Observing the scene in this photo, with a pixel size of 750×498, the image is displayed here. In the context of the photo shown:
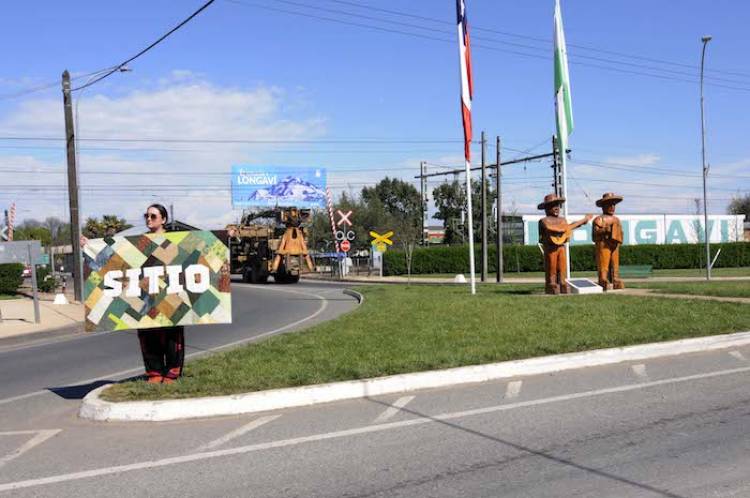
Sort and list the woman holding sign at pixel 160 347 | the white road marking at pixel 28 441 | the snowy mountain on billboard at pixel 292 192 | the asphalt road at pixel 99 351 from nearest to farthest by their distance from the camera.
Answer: the white road marking at pixel 28 441, the woman holding sign at pixel 160 347, the asphalt road at pixel 99 351, the snowy mountain on billboard at pixel 292 192

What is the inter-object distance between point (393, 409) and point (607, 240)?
505 inches

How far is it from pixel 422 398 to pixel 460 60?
41.1ft

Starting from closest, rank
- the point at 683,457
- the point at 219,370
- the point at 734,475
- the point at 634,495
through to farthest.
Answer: the point at 634,495 → the point at 734,475 → the point at 683,457 → the point at 219,370

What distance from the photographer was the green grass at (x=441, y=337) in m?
8.19

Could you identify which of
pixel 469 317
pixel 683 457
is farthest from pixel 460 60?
pixel 683 457

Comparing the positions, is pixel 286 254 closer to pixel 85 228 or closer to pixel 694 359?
pixel 694 359

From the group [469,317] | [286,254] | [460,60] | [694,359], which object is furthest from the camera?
[286,254]

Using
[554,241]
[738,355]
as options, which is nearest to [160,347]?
[738,355]

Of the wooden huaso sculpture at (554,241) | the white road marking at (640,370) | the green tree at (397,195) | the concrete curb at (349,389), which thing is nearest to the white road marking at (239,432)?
the concrete curb at (349,389)

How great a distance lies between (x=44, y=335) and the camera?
16297 mm

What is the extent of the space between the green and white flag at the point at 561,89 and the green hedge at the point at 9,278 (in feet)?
82.0

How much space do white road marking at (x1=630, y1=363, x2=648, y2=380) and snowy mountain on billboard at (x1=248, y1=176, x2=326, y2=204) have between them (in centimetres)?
5214

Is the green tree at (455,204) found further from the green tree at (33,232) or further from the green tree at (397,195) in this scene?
the green tree at (33,232)

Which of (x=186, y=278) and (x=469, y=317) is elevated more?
(x=186, y=278)
